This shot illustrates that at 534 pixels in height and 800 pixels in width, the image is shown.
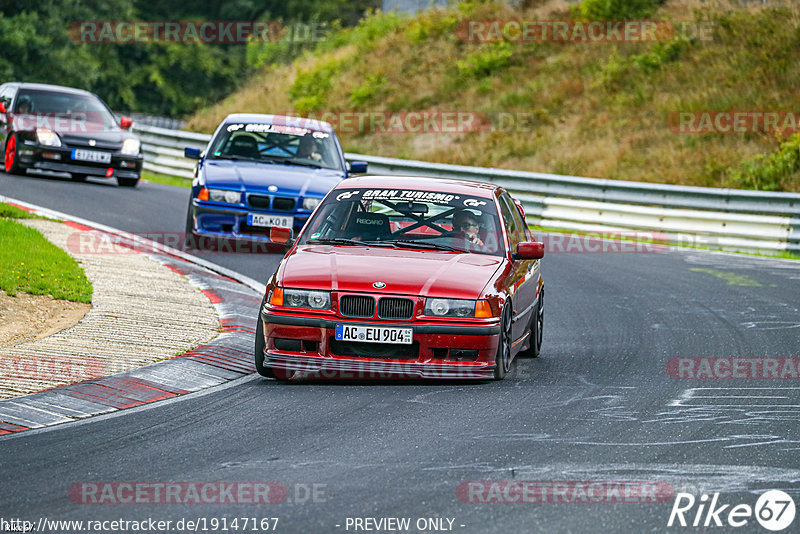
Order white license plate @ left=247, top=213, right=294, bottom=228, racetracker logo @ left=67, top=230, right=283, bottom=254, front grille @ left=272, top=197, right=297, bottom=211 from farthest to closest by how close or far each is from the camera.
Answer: front grille @ left=272, top=197, right=297, bottom=211, white license plate @ left=247, top=213, right=294, bottom=228, racetracker logo @ left=67, top=230, right=283, bottom=254

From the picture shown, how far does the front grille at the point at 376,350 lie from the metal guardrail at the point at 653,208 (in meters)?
12.1

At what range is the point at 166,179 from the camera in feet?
88.1

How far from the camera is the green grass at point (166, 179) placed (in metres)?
26.0

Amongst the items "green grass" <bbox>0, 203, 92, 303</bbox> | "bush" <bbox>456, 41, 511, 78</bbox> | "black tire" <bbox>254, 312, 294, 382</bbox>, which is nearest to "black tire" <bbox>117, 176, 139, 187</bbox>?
"green grass" <bbox>0, 203, 92, 303</bbox>

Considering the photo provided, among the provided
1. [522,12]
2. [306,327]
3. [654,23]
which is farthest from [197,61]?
[306,327]

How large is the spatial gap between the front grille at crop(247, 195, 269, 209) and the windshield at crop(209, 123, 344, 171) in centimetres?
122

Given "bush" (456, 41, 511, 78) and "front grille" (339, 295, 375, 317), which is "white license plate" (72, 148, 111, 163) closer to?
"bush" (456, 41, 511, 78)

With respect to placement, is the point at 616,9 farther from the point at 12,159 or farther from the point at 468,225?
the point at 468,225

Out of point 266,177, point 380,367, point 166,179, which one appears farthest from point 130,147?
point 380,367

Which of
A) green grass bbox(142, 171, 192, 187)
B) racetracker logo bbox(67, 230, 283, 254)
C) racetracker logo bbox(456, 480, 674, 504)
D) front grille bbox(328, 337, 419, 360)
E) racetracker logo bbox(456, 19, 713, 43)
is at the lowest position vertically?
racetracker logo bbox(456, 480, 674, 504)

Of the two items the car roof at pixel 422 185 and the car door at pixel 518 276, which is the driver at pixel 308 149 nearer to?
the car door at pixel 518 276

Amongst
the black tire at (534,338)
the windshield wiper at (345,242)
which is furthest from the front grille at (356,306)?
the black tire at (534,338)

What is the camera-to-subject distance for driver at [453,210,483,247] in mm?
9484

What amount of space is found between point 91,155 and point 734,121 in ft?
44.5
